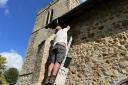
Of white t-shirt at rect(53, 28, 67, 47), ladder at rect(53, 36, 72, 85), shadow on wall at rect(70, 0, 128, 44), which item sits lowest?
ladder at rect(53, 36, 72, 85)

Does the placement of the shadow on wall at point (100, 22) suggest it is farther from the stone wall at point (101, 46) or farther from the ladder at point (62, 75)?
the ladder at point (62, 75)

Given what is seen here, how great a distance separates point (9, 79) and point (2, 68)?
1006 cm

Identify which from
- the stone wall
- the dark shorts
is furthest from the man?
the stone wall

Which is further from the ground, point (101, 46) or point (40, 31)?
point (40, 31)

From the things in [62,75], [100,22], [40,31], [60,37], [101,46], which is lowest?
[62,75]

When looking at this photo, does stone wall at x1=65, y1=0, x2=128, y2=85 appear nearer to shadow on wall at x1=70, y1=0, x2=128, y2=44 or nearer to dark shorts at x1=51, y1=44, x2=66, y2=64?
shadow on wall at x1=70, y1=0, x2=128, y2=44

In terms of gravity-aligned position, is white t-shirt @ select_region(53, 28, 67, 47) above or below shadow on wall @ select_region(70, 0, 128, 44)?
below

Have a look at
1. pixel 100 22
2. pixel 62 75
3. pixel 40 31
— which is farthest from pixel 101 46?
pixel 40 31

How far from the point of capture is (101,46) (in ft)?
24.6

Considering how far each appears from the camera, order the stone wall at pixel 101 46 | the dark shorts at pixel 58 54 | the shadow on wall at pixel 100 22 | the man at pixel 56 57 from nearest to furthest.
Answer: the man at pixel 56 57 < the dark shorts at pixel 58 54 < the stone wall at pixel 101 46 < the shadow on wall at pixel 100 22

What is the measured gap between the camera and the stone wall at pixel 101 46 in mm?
6844

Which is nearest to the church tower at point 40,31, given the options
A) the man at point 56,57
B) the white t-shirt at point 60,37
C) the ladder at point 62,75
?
the ladder at point 62,75

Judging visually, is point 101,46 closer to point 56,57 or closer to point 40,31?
point 56,57

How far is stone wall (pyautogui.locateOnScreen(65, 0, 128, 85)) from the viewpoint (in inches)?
269
